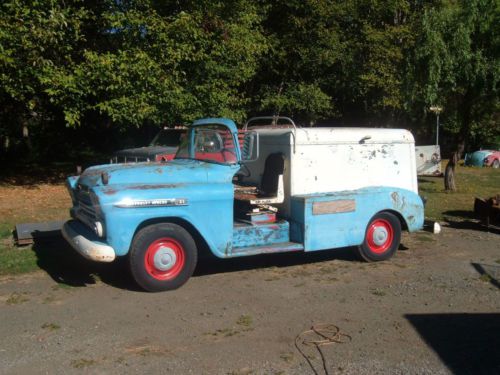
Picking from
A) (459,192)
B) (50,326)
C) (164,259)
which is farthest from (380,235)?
(459,192)

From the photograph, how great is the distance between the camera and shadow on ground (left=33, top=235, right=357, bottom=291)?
6.61 meters

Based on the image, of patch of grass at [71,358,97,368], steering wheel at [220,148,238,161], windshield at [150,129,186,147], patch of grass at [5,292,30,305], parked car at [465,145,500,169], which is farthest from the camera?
parked car at [465,145,500,169]

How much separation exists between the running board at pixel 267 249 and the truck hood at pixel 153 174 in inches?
34.7

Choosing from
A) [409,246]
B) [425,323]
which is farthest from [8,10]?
[425,323]

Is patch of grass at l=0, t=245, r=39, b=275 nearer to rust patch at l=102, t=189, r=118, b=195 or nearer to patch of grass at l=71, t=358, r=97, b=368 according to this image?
rust patch at l=102, t=189, r=118, b=195

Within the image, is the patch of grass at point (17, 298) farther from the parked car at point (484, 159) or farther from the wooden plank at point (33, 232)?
the parked car at point (484, 159)

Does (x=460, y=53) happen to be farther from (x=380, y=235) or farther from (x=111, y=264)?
(x=111, y=264)

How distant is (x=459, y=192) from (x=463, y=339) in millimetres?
10847

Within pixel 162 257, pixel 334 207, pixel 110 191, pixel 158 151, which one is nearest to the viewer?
pixel 110 191

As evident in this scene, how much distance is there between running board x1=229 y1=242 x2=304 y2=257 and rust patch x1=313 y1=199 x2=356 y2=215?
1.62ft

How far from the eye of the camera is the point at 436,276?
6.91 metres

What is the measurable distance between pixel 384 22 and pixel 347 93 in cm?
286

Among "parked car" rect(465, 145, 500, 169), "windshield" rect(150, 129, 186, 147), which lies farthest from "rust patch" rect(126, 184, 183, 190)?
"parked car" rect(465, 145, 500, 169)

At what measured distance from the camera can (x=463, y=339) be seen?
4.86m
